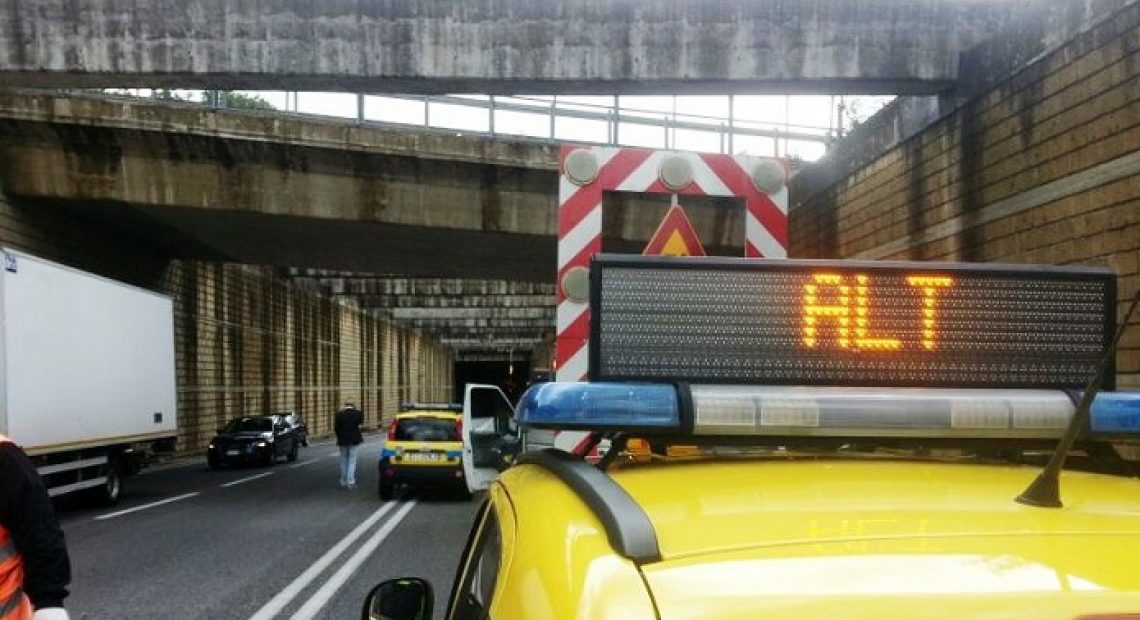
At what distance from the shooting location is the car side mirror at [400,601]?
2.34 m

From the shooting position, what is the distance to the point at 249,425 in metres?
24.8

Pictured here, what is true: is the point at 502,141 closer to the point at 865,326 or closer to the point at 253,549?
the point at 253,549

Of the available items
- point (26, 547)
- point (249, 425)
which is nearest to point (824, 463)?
point (26, 547)

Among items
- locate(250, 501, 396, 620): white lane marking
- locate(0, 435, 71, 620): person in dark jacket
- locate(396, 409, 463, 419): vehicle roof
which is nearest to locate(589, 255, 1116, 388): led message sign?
locate(0, 435, 71, 620): person in dark jacket

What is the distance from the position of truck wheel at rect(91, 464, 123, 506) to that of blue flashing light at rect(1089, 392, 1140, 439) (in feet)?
51.0

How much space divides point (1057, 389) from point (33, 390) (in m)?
13.2

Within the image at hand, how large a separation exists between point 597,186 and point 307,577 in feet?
16.1

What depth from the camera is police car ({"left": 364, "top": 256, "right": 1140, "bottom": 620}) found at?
1.16m

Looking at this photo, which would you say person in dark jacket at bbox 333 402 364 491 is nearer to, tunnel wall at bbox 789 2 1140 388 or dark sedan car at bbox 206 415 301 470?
dark sedan car at bbox 206 415 301 470

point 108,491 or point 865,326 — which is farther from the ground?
point 865,326

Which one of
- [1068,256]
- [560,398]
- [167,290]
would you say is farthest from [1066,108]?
[167,290]

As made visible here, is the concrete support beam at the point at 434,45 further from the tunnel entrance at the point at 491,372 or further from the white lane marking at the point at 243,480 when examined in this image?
the tunnel entrance at the point at 491,372

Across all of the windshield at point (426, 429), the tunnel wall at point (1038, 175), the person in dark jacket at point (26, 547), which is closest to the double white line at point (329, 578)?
the windshield at point (426, 429)

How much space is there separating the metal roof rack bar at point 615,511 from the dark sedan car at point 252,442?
23280 millimetres
